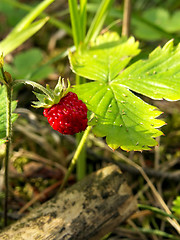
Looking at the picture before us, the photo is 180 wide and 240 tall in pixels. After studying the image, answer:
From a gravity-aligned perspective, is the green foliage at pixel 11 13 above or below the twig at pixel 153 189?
above

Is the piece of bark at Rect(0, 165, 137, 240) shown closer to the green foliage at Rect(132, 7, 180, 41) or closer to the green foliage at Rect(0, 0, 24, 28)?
the green foliage at Rect(132, 7, 180, 41)

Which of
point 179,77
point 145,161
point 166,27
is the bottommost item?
point 145,161

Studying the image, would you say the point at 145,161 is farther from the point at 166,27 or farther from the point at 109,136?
the point at 166,27

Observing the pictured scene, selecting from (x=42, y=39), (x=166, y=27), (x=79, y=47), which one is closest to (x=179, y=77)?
(x=79, y=47)

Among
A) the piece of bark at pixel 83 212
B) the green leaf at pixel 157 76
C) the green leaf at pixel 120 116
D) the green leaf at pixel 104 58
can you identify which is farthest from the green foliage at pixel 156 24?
the piece of bark at pixel 83 212

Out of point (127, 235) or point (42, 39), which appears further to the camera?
point (42, 39)

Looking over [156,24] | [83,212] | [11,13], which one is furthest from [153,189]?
[11,13]

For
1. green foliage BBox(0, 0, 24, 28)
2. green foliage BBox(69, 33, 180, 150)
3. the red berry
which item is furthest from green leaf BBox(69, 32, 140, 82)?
green foliage BBox(0, 0, 24, 28)

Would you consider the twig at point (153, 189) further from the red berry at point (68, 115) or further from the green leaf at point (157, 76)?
the red berry at point (68, 115)
